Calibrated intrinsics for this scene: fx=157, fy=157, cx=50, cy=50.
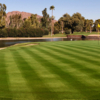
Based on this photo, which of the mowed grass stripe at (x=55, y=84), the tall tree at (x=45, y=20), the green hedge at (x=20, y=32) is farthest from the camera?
the tall tree at (x=45, y=20)

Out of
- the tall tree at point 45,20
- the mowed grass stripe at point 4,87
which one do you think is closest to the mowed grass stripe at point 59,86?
the mowed grass stripe at point 4,87

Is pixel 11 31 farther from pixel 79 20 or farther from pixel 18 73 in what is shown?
pixel 18 73

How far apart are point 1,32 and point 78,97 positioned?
190 ft

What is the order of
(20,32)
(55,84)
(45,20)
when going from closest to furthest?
(55,84), (20,32), (45,20)

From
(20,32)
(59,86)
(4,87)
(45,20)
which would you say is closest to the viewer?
(4,87)

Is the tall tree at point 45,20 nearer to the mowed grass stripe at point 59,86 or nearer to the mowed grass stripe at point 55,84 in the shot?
the mowed grass stripe at point 55,84

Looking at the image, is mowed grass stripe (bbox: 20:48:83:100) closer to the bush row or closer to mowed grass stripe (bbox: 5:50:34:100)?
mowed grass stripe (bbox: 5:50:34:100)

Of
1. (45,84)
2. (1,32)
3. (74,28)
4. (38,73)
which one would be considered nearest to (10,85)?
(45,84)

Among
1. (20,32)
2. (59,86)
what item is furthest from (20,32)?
(59,86)

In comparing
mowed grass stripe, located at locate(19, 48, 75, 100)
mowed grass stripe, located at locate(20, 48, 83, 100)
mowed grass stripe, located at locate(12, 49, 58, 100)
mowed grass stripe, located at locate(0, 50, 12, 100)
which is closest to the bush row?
mowed grass stripe, located at locate(0, 50, 12, 100)

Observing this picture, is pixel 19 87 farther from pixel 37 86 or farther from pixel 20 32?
pixel 20 32

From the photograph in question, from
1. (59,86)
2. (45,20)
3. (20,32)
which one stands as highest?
(45,20)

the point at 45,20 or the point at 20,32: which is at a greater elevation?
the point at 45,20

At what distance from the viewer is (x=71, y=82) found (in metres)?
6.25
